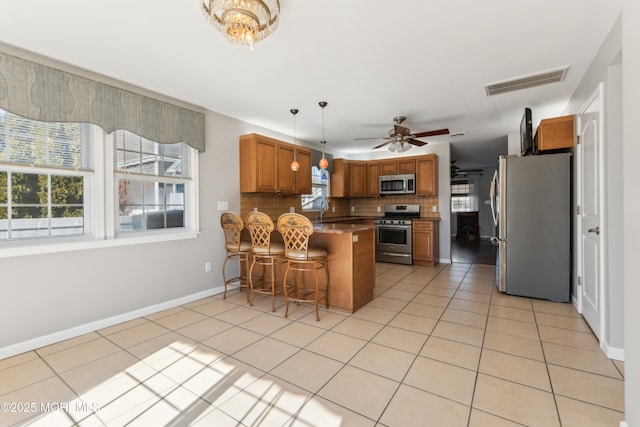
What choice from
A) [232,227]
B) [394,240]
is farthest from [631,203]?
[394,240]

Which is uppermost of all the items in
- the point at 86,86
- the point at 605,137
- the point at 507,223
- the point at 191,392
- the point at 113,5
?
the point at 113,5

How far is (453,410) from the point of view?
5.34ft

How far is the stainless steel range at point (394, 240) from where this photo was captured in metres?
5.69

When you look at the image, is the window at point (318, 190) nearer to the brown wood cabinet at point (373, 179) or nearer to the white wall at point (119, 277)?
the brown wood cabinet at point (373, 179)

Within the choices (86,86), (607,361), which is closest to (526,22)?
(607,361)

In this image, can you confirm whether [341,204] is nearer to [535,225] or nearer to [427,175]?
[427,175]

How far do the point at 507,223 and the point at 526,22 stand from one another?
93.7 inches

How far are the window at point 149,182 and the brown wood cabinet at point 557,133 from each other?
4.39 metres

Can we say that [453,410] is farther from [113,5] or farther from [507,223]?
[113,5]

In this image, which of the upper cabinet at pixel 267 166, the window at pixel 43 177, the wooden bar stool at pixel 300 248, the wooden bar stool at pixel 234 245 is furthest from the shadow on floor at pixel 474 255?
the window at pixel 43 177

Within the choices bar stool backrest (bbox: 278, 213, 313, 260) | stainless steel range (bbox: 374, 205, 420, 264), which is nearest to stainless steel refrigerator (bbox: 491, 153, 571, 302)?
stainless steel range (bbox: 374, 205, 420, 264)

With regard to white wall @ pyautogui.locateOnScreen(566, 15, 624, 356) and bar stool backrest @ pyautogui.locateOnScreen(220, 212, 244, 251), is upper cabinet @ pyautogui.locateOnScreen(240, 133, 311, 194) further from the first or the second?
white wall @ pyautogui.locateOnScreen(566, 15, 624, 356)

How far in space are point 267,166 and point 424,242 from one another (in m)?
3.40

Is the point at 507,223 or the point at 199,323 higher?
the point at 507,223
